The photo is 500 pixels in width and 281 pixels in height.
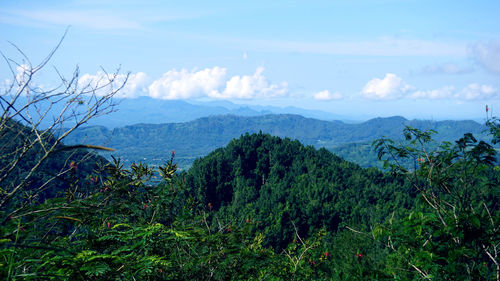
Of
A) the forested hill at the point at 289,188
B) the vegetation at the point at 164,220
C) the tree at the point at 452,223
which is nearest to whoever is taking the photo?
the vegetation at the point at 164,220

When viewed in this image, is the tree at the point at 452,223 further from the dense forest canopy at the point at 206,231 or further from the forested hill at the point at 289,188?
the forested hill at the point at 289,188

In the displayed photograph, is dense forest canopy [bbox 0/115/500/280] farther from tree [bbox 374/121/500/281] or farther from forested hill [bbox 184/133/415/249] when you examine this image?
forested hill [bbox 184/133/415/249]

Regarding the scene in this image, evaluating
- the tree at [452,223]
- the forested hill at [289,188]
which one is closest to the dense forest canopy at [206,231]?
the tree at [452,223]

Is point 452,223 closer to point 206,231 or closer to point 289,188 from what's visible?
point 206,231

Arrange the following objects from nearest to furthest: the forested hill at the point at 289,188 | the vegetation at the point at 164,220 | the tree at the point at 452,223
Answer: the vegetation at the point at 164,220, the tree at the point at 452,223, the forested hill at the point at 289,188

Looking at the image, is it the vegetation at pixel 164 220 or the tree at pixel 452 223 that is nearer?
the vegetation at pixel 164 220

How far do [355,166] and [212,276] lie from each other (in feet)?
191

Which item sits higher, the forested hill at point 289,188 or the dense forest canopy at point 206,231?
the dense forest canopy at point 206,231

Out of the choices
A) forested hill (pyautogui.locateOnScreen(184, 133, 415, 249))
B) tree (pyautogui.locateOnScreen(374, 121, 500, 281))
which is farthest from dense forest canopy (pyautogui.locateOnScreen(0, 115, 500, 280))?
forested hill (pyautogui.locateOnScreen(184, 133, 415, 249))

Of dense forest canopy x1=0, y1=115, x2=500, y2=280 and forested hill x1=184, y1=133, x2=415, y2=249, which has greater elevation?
dense forest canopy x1=0, y1=115, x2=500, y2=280

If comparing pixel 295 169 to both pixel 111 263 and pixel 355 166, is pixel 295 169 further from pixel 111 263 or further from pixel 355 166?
pixel 111 263

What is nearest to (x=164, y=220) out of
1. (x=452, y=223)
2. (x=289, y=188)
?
(x=452, y=223)

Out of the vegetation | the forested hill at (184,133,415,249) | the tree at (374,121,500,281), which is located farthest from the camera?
the forested hill at (184,133,415,249)

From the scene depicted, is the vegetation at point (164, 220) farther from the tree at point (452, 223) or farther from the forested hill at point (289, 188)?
the forested hill at point (289, 188)
